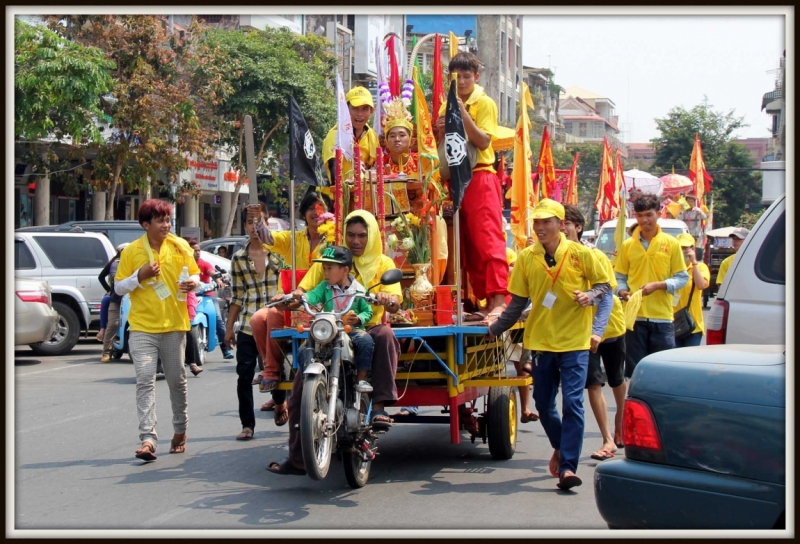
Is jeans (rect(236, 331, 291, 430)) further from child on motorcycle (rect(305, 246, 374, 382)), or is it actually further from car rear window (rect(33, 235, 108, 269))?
car rear window (rect(33, 235, 108, 269))

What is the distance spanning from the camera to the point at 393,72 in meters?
10.0

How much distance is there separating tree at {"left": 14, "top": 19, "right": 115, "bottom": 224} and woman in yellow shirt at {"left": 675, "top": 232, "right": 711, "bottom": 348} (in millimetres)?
13472

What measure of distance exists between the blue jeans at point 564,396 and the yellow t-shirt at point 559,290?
0.30 feet

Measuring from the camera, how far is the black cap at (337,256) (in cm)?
729

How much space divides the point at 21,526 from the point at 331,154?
4406mm

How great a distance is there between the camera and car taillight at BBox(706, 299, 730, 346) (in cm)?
642

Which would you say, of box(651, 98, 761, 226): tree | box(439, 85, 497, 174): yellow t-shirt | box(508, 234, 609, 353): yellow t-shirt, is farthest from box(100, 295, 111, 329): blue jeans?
box(651, 98, 761, 226): tree

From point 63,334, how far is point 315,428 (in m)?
11.9

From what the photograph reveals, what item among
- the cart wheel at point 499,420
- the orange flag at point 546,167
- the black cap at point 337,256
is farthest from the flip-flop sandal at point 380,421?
the orange flag at point 546,167

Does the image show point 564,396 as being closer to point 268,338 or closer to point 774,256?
point 774,256

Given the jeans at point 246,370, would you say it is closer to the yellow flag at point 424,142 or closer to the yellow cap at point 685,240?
the yellow flag at point 424,142

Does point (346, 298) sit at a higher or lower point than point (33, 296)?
higher

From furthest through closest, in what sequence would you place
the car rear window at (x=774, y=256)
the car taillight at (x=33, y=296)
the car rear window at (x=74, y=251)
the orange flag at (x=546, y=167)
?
the car rear window at (x=74, y=251) < the car taillight at (x=33, y=296) < the orange flag at (x=546, y=167) < the car rear window at (x=774, y=256)

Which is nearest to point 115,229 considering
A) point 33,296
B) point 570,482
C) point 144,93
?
point 33,296
